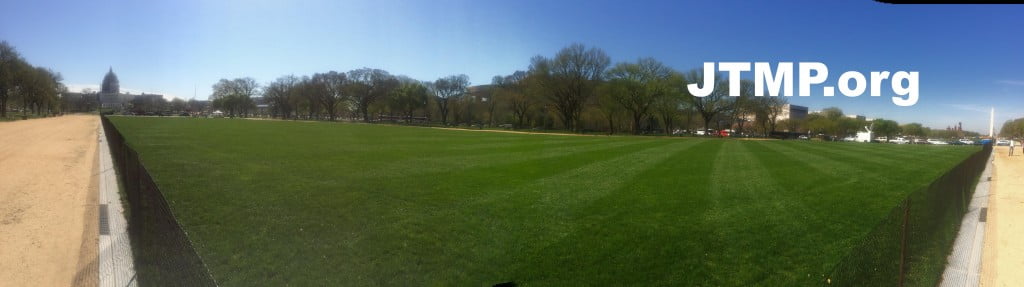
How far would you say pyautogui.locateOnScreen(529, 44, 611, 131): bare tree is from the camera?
198 feet

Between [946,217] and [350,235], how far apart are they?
8.77m

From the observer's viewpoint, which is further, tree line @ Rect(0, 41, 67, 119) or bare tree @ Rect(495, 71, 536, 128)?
bare tree @ Rect(495, 71, 536, 128)

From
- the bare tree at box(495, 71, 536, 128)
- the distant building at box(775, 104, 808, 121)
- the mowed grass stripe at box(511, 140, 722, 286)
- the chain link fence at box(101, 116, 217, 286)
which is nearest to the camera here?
the chain link fence at box(101, 116, 217, 286)

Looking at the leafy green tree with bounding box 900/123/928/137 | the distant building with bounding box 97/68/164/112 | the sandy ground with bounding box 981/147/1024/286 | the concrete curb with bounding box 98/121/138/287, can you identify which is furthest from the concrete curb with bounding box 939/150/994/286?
the leafy green tree with bounding box 900/123/928/137

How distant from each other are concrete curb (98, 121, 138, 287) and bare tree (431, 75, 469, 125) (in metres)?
75.4

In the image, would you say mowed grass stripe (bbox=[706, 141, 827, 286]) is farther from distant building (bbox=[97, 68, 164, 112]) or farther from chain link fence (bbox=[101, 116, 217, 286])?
distant building (bbox=[97, 68, 164, 112])

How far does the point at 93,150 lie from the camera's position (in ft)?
67.8

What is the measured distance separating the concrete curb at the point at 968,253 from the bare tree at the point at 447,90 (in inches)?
3034

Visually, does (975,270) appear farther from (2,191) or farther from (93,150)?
(93,150)

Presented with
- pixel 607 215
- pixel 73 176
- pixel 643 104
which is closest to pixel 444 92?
pixel 643 104

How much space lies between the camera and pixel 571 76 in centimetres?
6231

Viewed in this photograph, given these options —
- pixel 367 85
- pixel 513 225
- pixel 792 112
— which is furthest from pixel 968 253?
pixel 792 112

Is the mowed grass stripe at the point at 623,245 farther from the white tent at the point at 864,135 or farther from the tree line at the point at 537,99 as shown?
the white tent at the point at 864,135

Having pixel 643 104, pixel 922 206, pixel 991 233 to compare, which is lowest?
pixel 991 233
